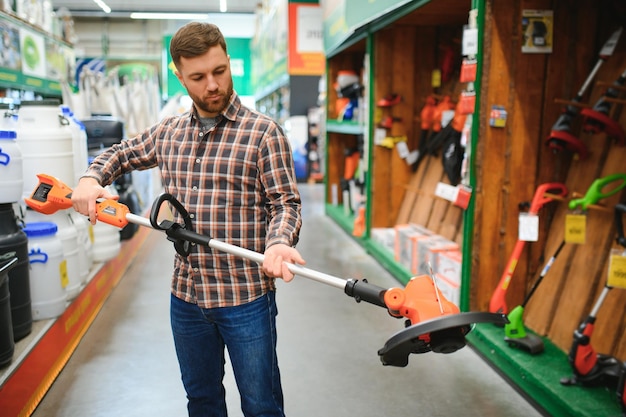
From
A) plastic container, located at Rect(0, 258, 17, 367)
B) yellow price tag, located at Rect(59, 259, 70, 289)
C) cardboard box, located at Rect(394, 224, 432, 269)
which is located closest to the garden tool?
cardboard box, located at Rect(394, 224, 432, 269)

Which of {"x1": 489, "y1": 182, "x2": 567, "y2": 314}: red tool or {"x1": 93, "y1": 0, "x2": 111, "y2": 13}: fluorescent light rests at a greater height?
{"x1": 93, "y1": 0, "x2": 111, "y2": 13}: fluorescent light

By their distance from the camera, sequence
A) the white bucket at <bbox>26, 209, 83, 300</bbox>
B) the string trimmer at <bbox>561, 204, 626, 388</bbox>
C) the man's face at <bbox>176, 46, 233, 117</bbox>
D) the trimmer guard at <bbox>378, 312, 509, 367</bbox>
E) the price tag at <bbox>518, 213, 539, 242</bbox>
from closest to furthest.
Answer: the trimmer guard at <bbox>378, 312, 509, 367</bbox> < the man's face at <bbox>176, 46, 233, 117</bbox> < the string trimmer at <bbox>561, 204, 626, 388</bbox> < the price tag at <bbox>518, 213, 539, 242</bbox> < the white bucket at <bbox>26, 209, 83, 300</bbox>

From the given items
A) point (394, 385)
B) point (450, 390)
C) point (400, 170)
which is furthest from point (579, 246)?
point (400, 170)

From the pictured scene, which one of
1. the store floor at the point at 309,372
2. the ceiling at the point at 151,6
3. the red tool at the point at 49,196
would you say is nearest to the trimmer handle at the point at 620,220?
the store floor at the point at 309,372

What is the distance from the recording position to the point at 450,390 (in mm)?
2869

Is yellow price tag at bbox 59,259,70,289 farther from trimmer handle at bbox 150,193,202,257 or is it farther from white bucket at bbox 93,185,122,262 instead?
trimmer handle at bbox 150,193,202,257

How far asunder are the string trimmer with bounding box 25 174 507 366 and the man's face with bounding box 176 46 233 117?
0.30m

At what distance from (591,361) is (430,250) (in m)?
1.66

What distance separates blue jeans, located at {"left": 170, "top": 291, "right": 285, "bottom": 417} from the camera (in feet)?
5.73

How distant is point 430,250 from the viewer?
4129mm

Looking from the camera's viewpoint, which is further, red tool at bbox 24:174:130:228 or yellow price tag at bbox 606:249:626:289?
yellow price tag at bbox 606:249:626:289

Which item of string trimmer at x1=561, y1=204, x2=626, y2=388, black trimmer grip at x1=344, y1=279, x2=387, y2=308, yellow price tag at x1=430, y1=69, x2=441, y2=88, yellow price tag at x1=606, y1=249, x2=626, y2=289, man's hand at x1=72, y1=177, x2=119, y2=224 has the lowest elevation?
string trimmer at x1=561, y1=204, x2=626, y2=388

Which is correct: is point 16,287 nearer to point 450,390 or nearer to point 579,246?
point 450,390

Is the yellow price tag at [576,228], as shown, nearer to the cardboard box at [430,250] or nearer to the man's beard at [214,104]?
the cardboard box at [430,250]
